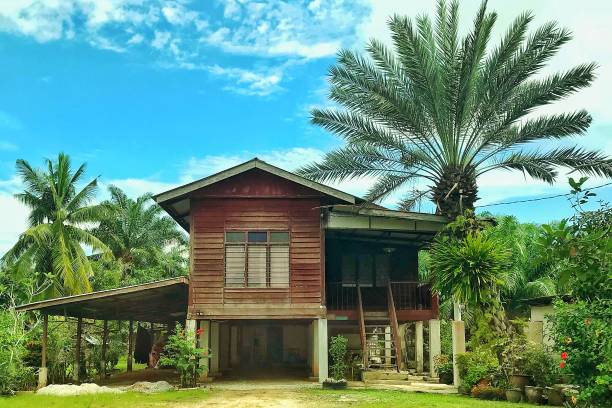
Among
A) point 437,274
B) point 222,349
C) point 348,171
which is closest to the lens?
point 437,274

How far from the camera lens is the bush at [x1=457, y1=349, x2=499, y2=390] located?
1572cm

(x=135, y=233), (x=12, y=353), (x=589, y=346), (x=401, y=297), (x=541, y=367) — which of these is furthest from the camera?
(x=135, y=233)

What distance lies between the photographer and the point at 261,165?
19.3 metres

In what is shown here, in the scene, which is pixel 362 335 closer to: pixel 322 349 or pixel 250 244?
pixel 322 349

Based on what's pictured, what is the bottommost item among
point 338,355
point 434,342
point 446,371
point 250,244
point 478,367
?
point 446,371

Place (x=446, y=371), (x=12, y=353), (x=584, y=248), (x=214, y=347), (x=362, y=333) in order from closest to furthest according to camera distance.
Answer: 1. (x=584, y=248)
2. (x=12, y=353)
3. (x=446, y=371)
4. (x=362, y=333)
5. (x=214, y=347)

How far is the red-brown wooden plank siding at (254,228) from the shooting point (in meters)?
19.2

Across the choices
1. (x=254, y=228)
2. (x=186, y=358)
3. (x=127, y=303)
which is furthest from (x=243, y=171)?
(x=127, y=303)

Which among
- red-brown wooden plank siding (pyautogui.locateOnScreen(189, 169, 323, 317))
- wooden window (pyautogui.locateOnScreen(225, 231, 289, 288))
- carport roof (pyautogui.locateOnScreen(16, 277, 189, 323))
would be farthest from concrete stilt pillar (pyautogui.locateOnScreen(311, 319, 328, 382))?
carport roof (pyautogui.locateOnScreen(16, 277, 189, 323))

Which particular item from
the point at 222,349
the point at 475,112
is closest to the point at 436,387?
the point at 475,112

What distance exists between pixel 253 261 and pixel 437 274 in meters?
5.57

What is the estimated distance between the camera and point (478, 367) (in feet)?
52.5

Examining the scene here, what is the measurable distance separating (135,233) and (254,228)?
2446 centimetres

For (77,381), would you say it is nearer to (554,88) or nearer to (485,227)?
(485,227)
